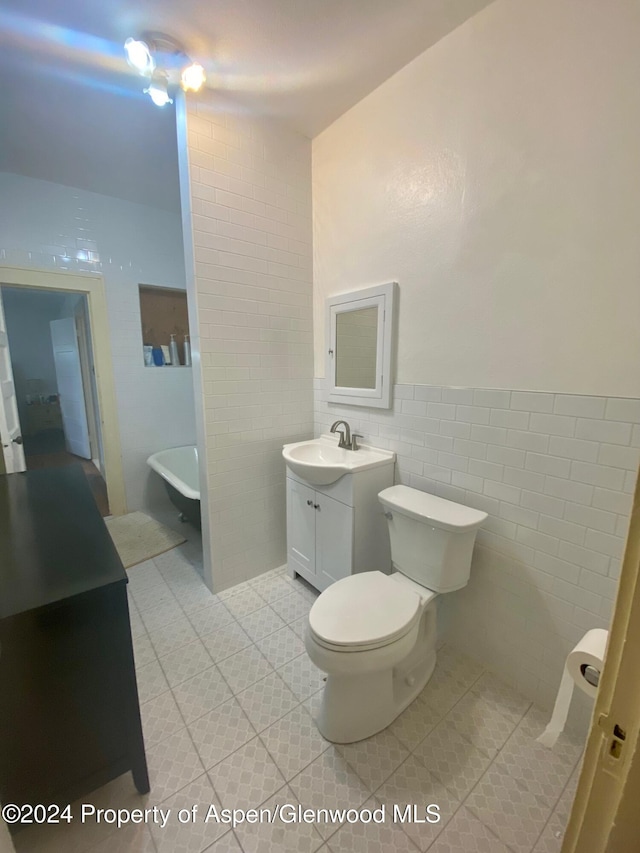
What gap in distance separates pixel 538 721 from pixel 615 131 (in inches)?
83.2

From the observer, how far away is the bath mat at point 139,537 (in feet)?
8.34

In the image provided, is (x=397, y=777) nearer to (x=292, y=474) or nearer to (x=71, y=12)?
(x=292, y=474)

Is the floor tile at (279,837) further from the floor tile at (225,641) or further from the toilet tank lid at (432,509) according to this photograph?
the toilet tank lid at (432,509)

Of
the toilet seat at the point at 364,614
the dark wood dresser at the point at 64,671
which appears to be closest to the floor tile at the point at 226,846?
the dark wood dresser at the point at 64,671

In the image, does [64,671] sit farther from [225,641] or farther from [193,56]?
[193,56]

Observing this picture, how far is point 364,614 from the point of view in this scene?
51.6 inches

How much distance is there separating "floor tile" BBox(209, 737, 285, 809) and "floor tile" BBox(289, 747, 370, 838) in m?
0.08

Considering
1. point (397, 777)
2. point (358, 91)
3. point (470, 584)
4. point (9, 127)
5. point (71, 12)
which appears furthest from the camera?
point (9, 127)

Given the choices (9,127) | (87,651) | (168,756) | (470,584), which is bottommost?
(168,756)

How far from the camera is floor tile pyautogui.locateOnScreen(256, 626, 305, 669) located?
167cm

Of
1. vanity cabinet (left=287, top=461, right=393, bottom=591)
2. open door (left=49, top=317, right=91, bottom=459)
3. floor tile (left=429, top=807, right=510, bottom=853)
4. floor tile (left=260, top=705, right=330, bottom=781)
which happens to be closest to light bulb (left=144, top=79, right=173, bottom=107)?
vanity cabinet (left=287, top=461, right=393, bottom=591)

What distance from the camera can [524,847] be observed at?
3.37 feet

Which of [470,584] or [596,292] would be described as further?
[470,584]

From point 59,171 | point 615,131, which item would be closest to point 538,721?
point 615,131
